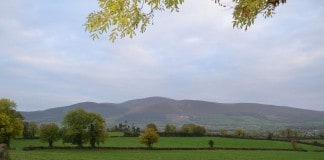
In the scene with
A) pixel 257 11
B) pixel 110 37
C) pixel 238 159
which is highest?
pixel 257 11

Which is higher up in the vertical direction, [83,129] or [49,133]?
[83,129]

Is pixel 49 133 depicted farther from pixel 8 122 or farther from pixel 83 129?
pixel 8 122

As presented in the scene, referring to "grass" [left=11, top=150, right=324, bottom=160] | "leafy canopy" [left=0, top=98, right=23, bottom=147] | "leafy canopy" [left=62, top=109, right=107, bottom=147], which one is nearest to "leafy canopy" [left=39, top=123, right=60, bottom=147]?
"leafy canopy" [left=62, top=109, right=107, bottom=147]

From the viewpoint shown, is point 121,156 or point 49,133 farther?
point 49,133

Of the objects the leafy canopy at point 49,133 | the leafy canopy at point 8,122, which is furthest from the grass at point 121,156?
the leafy canopy at point 49,133

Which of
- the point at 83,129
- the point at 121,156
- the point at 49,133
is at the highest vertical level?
the point at 83,129

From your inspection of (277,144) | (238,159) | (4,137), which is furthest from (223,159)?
(277,144)

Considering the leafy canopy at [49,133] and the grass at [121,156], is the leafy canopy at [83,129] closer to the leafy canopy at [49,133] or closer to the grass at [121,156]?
the leafy canopy at [49,133]

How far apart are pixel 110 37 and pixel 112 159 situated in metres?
55.5

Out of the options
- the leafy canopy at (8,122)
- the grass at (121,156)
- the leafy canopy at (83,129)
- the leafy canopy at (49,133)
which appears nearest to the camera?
the grass at (121,156)

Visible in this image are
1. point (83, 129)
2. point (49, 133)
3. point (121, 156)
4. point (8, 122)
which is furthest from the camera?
point (49, 133)

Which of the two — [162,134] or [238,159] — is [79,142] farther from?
[162,134]

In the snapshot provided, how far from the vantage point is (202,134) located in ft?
439

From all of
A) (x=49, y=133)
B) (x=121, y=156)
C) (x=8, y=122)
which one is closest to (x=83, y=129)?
(x=49, y=133)
